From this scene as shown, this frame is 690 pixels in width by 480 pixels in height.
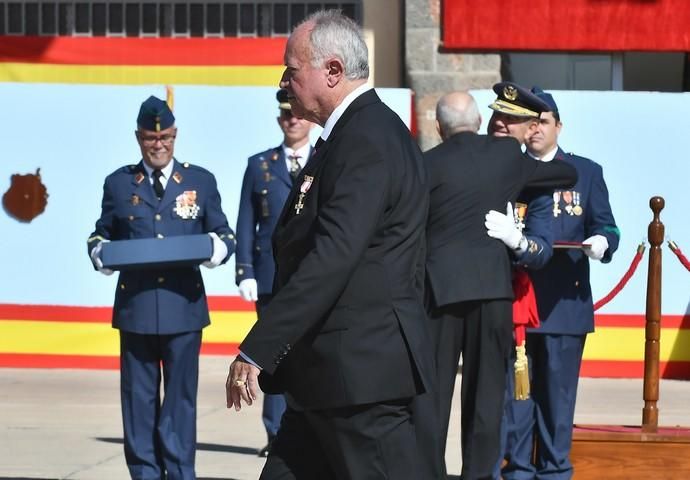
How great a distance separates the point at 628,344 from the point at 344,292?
7394 millimetres

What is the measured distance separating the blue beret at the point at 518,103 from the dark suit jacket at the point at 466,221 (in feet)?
1.40

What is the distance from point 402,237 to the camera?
14.6 feet

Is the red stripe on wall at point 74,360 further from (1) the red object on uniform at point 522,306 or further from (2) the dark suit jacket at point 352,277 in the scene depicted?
(2) the dark suit jacket at point 352,277

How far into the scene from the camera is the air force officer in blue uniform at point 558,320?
7.27m

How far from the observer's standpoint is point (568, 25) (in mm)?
11859

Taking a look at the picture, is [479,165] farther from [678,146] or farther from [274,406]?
[678,146]

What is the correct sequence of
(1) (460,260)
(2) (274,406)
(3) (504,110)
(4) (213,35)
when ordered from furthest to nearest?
(4) (213,35) → (2) (274,406) → (3) (504,110) → (1) (460,260)

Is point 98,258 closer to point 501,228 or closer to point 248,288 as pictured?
point 248,288

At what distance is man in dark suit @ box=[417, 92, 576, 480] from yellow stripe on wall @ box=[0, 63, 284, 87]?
554cm

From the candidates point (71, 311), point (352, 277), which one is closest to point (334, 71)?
point (352, 277)

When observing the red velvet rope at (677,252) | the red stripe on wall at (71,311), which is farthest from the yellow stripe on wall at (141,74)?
the red velvet rope at (677,252)

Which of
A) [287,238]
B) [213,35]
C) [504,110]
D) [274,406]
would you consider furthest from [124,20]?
[287,238]

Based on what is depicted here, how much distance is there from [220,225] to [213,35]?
5599mm

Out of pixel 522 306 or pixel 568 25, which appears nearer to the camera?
pixel 522 306
